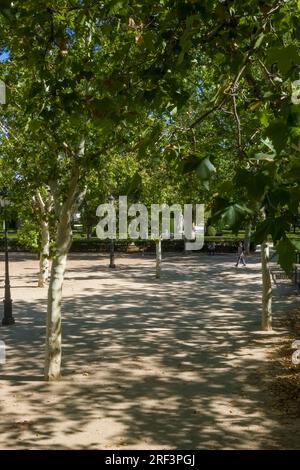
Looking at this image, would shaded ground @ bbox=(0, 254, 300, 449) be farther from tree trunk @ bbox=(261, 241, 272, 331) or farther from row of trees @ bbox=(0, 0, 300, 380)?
row of trees @ bbox=(0, 0, 300, 380)

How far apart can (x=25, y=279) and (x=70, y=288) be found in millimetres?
4602

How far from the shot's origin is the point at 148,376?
1032 centimetres

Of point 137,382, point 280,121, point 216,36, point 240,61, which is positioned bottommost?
point 137,382

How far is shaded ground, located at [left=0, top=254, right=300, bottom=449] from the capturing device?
7.50 meters

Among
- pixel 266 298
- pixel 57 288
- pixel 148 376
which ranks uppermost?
pixel 57 288

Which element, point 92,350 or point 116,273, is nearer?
point 92,350

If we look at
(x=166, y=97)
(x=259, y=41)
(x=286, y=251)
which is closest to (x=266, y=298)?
(x=166, y=97)

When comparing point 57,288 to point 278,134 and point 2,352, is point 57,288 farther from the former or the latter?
point 278,134

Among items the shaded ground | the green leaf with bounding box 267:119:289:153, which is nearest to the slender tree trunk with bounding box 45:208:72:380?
the shaded ground

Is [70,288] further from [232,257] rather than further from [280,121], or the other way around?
[280,121]

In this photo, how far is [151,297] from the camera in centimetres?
2048

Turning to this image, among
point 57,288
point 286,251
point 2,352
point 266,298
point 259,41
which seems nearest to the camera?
point 286,251

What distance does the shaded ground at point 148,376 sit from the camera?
295 inches

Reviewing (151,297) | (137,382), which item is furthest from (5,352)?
(151,297)
